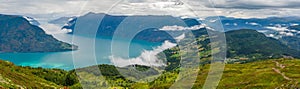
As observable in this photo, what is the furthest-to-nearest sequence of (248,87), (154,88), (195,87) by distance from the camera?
(154,88) < (195,87) < (248,87)

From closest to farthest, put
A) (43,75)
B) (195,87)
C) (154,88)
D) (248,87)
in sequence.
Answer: (248,87)
(195,87)
(43,75)
(154,88)

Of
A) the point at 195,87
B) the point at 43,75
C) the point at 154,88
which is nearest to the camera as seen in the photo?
the point at 195,87

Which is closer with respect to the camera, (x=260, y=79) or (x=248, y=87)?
(x=248, y=87)

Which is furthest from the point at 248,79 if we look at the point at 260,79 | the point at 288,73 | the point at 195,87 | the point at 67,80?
the point at 67,80

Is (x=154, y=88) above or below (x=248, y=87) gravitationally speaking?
below

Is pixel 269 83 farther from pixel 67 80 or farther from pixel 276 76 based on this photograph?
pixel 67 80

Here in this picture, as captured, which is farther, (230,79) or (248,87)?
(230,79)

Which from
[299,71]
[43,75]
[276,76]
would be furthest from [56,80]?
[299,71]

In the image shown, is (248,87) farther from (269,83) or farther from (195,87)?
(195,87)

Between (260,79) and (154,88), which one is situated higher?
(260,79)
